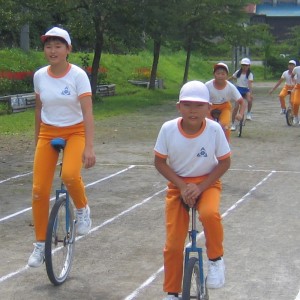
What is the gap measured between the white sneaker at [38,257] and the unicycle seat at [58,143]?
A: 2.81 ft

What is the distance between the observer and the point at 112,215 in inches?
405

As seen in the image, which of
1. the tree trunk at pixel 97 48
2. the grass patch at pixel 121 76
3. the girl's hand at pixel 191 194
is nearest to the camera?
the girl's hand at pixel 191 194

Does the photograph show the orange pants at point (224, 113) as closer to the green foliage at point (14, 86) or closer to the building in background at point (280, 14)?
the green foliage at point (14, 86)

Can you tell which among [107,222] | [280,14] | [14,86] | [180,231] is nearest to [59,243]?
[180,231]

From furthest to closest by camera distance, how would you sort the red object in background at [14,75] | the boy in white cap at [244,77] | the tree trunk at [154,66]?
the tree trunk at [154,66] → the red object in background at [14,75] → the boy in white cap at [244,77]

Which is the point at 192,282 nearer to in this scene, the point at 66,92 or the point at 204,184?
the point at 204,184

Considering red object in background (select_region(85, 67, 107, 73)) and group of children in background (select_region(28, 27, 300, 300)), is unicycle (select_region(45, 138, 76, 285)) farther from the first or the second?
red object in background (select_region(85, 67, 107, 73))

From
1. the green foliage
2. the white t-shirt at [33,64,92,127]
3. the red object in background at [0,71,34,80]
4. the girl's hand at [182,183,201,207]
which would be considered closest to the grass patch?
the red object in background at [0,71,34,80]

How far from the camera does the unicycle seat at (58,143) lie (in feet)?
23.7

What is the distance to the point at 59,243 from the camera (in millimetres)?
7379

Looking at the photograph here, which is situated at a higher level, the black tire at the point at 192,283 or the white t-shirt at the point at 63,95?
the white t-shirt at the point at 63,95

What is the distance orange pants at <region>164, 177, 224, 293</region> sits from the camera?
19.2ft

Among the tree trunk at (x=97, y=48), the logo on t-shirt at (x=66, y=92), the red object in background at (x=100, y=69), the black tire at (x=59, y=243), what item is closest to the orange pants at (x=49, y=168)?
the black tire at (x=59, y=243)

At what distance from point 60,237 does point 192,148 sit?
198 centimetres
